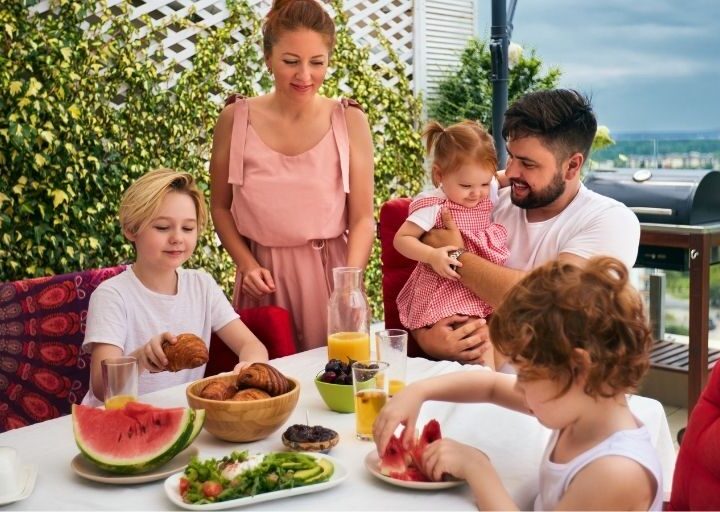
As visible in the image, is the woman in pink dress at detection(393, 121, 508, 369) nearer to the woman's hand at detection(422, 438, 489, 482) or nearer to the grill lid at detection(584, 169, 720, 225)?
the woman's hand at detection(422, 438, 489, 482)

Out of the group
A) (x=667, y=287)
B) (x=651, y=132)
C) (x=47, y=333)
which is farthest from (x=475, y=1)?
(x=47, y=333)

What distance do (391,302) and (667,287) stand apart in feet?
8.48

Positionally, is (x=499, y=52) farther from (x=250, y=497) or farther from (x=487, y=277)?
(x=250, y=497)

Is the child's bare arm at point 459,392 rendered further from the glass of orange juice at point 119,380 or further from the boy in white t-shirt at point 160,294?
the boy in white t-shirt at point 160,294

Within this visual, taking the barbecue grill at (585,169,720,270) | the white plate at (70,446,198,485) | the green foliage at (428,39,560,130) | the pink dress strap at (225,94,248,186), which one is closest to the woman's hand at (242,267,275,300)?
the pink dress strap at (225,94,248,186)

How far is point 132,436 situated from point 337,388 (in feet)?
1.47

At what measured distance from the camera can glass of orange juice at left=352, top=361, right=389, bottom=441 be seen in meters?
1.57

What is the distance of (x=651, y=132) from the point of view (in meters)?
5.34

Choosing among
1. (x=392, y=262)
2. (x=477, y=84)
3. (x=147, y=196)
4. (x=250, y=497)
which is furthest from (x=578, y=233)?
(x=477, y=84)

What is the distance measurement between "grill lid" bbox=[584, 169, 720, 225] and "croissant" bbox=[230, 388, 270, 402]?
293 cm

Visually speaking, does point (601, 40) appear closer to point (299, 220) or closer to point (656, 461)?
point (299, 220)

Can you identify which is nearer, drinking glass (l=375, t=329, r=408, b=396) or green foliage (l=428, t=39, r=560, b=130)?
drinking glass (l=375, t=329, r=408, b=396)

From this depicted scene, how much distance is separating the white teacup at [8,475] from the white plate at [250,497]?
0.77ft

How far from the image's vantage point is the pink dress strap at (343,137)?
2752 millimetres
